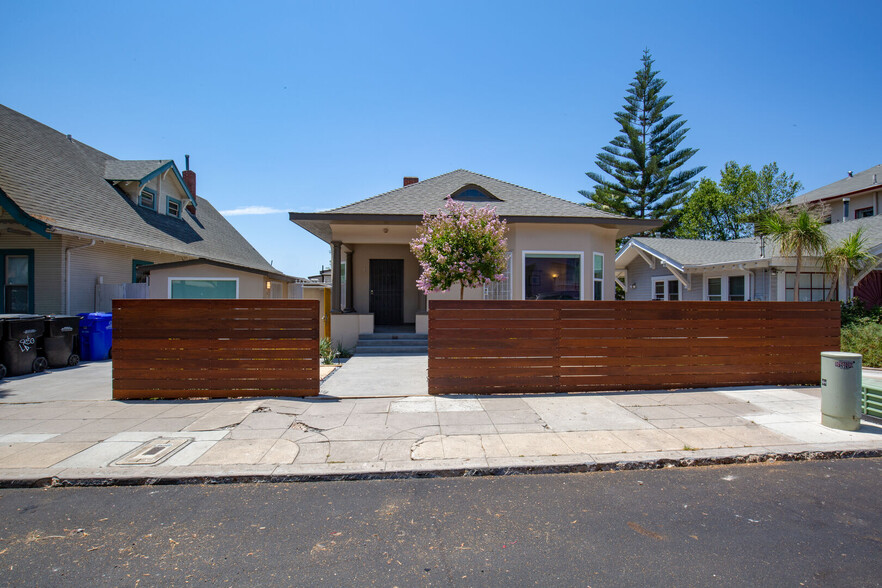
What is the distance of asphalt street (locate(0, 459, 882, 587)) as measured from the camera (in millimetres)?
2680

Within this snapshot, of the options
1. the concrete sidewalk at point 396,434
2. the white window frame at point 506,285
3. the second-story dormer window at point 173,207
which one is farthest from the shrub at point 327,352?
the second-story dormer window at point 173,207

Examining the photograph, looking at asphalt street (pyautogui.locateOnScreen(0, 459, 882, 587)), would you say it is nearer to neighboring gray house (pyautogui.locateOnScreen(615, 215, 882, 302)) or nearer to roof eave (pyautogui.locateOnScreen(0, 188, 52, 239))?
roof eave (pyautogui.locateOnScreen(0, 188, 52, 239))

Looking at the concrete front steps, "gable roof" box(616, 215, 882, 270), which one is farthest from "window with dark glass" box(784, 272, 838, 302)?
the concrete front steps

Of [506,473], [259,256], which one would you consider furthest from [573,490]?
[259,256]

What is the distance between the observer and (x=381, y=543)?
9.94 ft

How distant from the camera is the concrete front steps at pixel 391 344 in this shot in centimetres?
1144

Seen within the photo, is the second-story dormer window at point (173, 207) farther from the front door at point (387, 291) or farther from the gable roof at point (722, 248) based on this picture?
the gable roof at point (722, 248)

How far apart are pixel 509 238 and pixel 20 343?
10.8m

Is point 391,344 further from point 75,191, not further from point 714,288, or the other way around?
point 714,288

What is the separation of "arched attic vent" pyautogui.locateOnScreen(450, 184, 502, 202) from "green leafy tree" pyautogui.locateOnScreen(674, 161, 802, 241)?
21800 millimetres

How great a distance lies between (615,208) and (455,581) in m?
30.4

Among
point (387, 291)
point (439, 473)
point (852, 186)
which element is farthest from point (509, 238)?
point (852, 186)

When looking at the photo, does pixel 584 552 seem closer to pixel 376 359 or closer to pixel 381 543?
pixel 381 543

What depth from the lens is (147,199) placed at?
16.7 m
